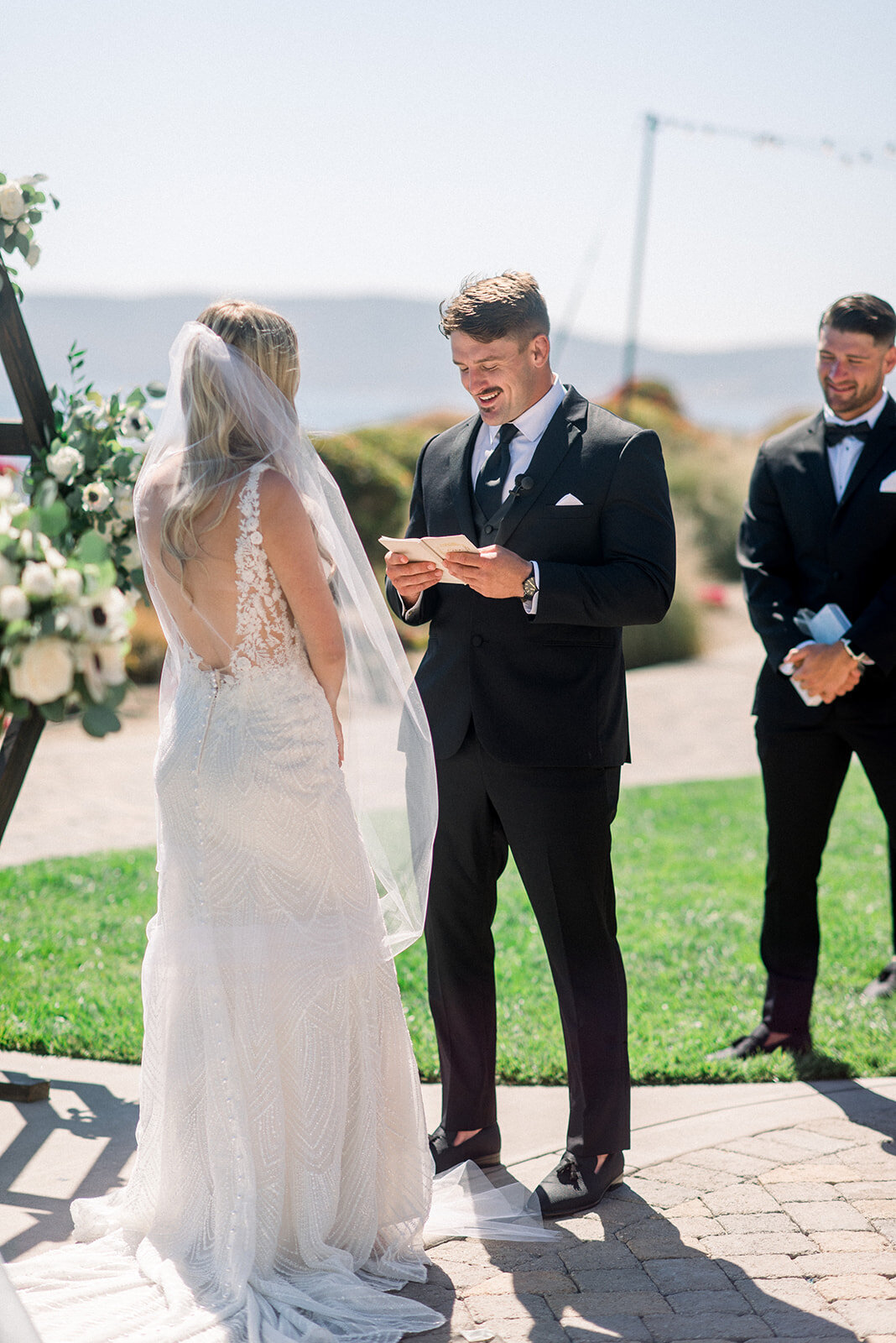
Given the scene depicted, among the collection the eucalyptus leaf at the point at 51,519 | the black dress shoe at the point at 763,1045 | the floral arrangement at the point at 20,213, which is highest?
the floral arrangement at the point at 20,213

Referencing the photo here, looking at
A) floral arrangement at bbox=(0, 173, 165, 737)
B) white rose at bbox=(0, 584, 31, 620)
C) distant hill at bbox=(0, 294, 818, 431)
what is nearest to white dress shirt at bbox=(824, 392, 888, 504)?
floral arrangement at bbox=(0, 173, 165, 737)

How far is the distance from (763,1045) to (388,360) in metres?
43.3

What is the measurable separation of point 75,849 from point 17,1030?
3.08m

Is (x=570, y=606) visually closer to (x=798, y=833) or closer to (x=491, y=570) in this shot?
(x=491, y=570)

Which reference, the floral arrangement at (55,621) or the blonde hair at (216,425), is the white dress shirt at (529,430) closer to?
the blonde hair at (216,425)

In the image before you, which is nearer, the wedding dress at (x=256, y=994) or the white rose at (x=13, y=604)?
the white rose at (x=13, y=604)

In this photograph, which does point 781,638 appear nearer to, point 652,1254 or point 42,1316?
point 652,1254

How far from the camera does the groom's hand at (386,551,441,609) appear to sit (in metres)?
3.12

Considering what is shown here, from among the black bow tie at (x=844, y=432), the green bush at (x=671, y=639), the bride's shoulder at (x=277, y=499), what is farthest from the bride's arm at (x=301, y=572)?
the green bush at (x=671, y=639)

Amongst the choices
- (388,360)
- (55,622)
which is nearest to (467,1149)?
(55,622)

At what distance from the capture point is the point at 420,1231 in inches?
116

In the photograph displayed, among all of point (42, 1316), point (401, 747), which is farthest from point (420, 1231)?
point (401, 747)

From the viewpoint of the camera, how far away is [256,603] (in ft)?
8.93

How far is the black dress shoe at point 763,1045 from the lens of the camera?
414cm
